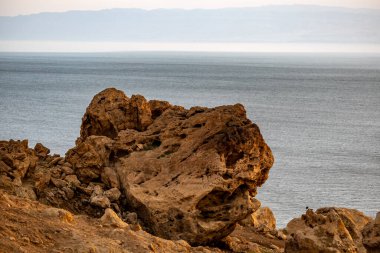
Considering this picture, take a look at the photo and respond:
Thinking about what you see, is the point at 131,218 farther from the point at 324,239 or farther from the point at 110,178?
the point at 324,239

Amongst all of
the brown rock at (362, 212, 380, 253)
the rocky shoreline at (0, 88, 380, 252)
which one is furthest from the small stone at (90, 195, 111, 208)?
the brown rock at (362, 212, 380, 253)

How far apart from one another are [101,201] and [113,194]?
541 mm

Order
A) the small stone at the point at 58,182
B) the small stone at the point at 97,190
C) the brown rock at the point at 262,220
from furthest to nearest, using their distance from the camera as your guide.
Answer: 1. the brown rock at the point at 262,220
2. the small stone at the point at 58,182
3. the small stone at the point at 97,190

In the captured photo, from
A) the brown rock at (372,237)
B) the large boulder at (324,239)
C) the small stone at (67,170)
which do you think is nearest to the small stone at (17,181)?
the small stone at (67,170)

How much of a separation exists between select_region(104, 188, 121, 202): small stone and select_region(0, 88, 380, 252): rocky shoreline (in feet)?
0.11

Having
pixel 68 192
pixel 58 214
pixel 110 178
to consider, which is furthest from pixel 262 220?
pixel 58 214

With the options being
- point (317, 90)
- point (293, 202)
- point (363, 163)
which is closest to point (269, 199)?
point (293, 202)

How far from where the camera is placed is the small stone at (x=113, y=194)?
23.1m

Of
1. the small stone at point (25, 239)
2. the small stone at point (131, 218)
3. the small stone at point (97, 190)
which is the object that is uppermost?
the small stone at point (25, 239)

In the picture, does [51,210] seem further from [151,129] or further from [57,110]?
[57,110]

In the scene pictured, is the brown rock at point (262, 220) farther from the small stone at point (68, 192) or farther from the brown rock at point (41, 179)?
the brown rock at point (41, 179)

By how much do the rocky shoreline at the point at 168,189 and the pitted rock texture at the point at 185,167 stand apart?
3 cm

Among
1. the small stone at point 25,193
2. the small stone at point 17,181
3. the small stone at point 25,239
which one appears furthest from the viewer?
the small stone at point 17,181

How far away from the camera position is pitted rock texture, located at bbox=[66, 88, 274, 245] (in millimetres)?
21312
